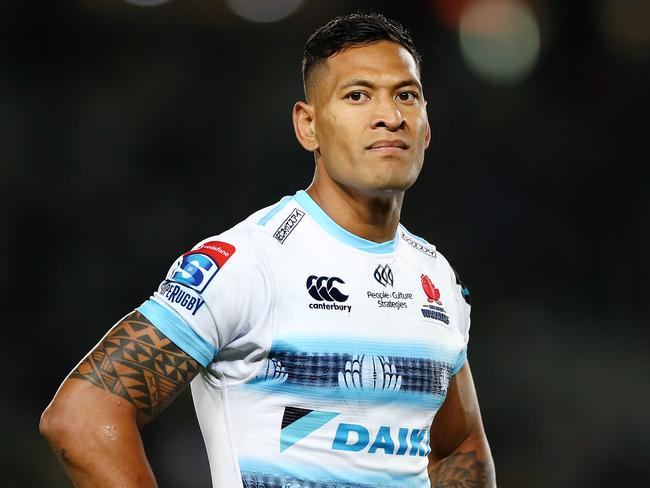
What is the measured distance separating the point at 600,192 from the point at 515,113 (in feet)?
3.17

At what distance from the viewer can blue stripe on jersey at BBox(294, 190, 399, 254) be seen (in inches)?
116

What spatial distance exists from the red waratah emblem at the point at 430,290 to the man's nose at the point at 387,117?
52 cm

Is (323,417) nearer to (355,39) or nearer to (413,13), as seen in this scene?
(355,39)

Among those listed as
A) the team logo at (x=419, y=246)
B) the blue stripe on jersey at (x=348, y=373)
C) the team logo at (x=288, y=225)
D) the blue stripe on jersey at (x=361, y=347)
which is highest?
the team logo at (x=419, y=246)

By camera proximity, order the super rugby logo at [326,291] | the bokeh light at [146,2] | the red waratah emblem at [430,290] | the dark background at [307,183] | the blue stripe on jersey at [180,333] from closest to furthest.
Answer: the blue stripe on jersey at [180,333], the super rugby logo at [326,291], the red waratah emblem at [430,290], the dark background at [307,183], the bokeh light at [146,2]

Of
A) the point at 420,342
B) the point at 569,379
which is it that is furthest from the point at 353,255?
the point at 569,379

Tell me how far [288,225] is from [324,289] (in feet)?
0.79

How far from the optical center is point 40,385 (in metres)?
6.91

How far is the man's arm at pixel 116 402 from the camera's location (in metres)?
2.40

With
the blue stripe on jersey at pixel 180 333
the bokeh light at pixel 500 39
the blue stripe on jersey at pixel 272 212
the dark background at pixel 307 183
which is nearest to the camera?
the blue stripe on jersey at pixel 180 333

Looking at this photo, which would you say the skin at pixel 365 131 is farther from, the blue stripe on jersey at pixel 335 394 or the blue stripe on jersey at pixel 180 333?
the blue stripe on jersey at pixel 180 333

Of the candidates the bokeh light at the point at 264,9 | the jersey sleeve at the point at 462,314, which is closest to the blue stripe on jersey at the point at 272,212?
the jersey sleeve at the point at 462,314

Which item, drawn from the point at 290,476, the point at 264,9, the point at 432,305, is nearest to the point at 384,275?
the point at 432,305

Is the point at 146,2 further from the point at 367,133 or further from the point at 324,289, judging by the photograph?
the point at 324,289
